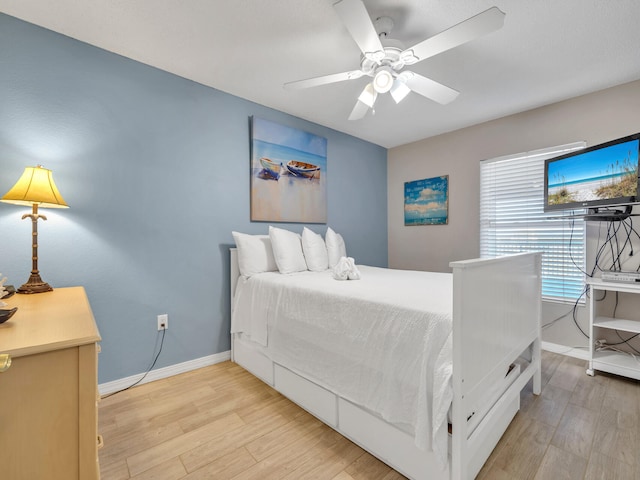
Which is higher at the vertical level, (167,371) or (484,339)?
(484,339)

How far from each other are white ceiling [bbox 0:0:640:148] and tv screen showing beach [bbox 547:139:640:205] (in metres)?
0.62

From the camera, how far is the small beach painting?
3.54 metres

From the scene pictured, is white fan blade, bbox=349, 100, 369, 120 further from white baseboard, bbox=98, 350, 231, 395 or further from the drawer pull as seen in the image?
white baseboard, bbox=98, 350, 231, 395

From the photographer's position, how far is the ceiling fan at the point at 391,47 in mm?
1280

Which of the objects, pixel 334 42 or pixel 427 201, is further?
pixel 427 201

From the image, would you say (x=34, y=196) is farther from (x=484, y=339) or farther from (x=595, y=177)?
(x=595, y=177)

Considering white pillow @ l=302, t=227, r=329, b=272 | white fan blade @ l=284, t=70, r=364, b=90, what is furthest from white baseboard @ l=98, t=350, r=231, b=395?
white fan blade @ l=284, t=70, r=364, b=90

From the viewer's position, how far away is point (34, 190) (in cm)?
150

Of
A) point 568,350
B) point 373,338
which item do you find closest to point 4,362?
point 373,338

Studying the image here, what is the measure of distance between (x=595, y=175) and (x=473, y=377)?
2216 millimetres

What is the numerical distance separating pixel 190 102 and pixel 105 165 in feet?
2.70

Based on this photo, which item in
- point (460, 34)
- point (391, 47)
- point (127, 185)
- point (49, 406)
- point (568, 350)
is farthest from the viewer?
point (568, 350)

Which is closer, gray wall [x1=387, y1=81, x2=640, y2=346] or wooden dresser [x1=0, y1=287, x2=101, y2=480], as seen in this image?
wooden dresser [x1=0, y1=287, x2=101, y2=480]

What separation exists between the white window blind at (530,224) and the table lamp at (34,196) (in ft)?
12.0
